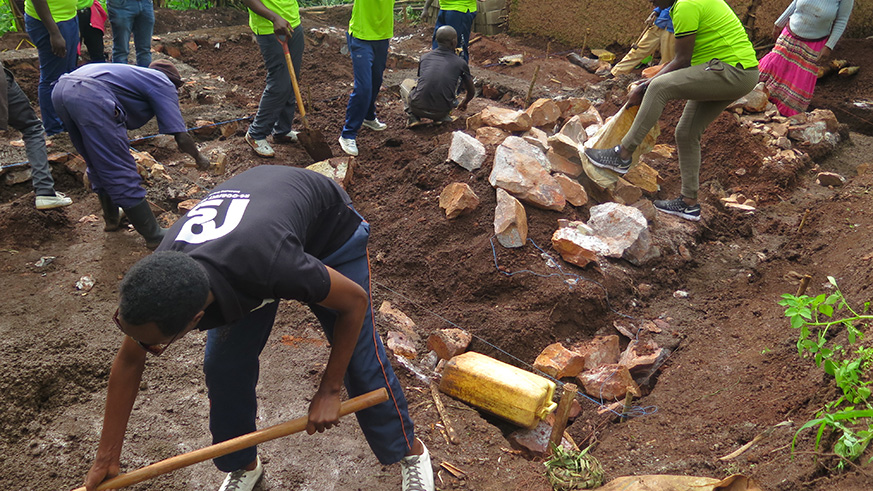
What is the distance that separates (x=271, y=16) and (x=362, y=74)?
88 cm

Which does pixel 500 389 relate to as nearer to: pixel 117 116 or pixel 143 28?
pixel 117 116

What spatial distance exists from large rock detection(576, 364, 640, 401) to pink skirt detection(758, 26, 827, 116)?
4.59m

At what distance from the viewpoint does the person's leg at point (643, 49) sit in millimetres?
7445

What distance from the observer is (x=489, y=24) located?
9938 millimetres

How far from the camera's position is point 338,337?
1.86 metres

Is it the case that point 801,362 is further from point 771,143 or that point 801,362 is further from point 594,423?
point 771,143

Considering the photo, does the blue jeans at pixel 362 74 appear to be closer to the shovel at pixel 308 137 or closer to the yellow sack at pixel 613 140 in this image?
the shovel at pixel 308 137

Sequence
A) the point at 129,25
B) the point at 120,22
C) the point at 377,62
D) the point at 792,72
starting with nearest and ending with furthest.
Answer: the point at 377,62 < the point at 120,22 < the point at 129,25 < the point at 792,72

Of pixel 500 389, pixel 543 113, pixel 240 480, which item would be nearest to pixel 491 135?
pixel 543 113

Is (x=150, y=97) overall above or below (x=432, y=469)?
above

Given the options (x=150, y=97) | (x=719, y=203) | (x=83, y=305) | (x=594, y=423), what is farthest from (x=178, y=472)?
(x=719, y=203)

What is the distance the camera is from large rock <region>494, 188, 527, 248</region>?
386 centimetres

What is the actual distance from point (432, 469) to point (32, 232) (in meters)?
3.27

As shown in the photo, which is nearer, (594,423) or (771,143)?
(594,423)
